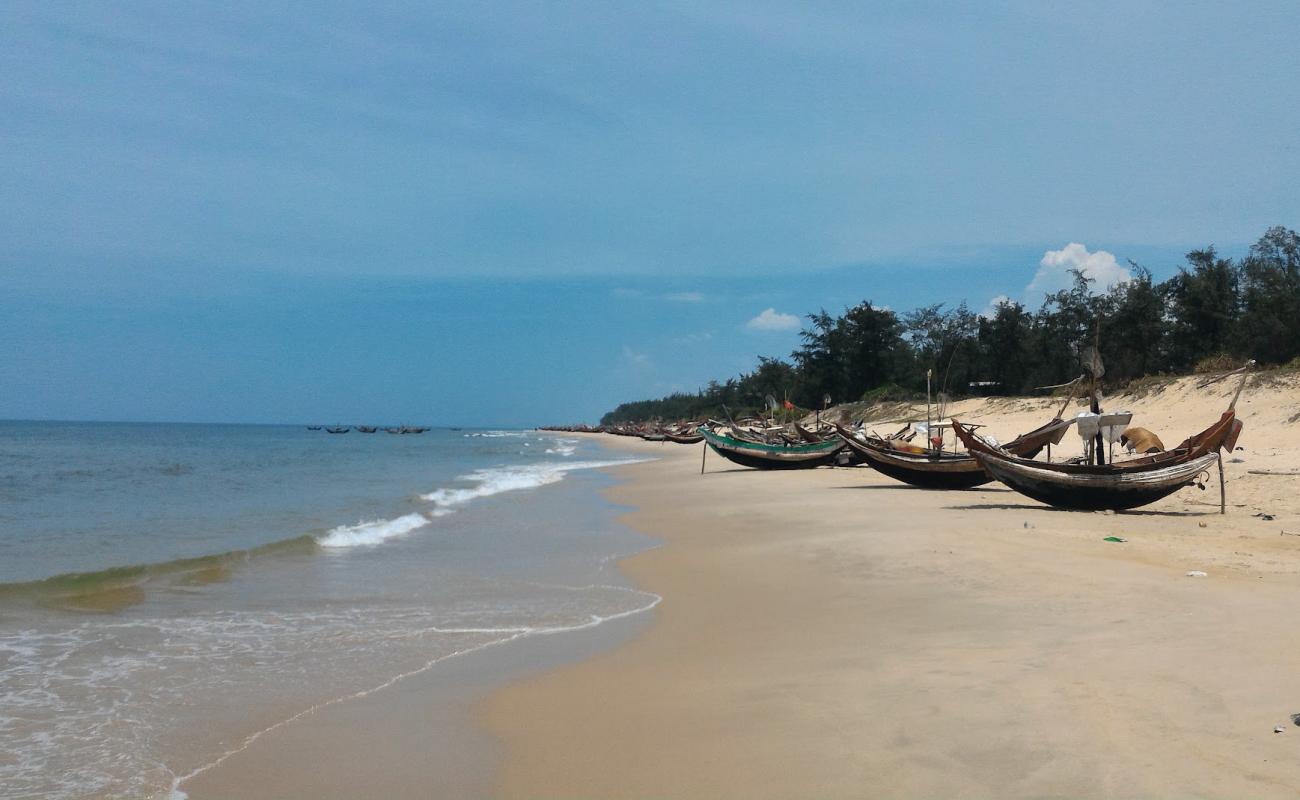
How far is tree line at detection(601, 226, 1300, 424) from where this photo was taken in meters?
32.4

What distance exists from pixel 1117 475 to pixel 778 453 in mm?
15860

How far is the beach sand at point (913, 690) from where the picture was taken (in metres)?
4.09

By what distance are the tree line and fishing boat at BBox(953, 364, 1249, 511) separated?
5319mm

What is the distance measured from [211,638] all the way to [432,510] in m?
11.9

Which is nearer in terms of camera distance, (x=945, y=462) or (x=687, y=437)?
(x=945, y=462)

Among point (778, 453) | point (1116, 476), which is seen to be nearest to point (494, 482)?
point (778, 453)

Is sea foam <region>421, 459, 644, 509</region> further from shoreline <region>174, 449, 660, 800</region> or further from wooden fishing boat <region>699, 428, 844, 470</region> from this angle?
shoreline <region>174, 449, 660, 800</region>

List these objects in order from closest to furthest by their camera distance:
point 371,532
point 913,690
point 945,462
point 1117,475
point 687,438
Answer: point 913,690
point 1117,475
point 371,532
point 945,462
point 687,438

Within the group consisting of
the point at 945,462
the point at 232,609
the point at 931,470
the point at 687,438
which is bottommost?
the point at 232,609

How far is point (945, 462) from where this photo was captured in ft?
64.7

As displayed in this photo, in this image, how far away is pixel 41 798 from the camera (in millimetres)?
4523

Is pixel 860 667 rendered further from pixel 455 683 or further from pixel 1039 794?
pixel 455 683

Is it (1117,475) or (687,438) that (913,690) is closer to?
(1117,475)

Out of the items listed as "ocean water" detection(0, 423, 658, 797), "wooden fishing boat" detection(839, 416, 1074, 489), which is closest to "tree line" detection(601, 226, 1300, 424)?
"wooden fishing boat" detection(839, 416, 1074, 489)
